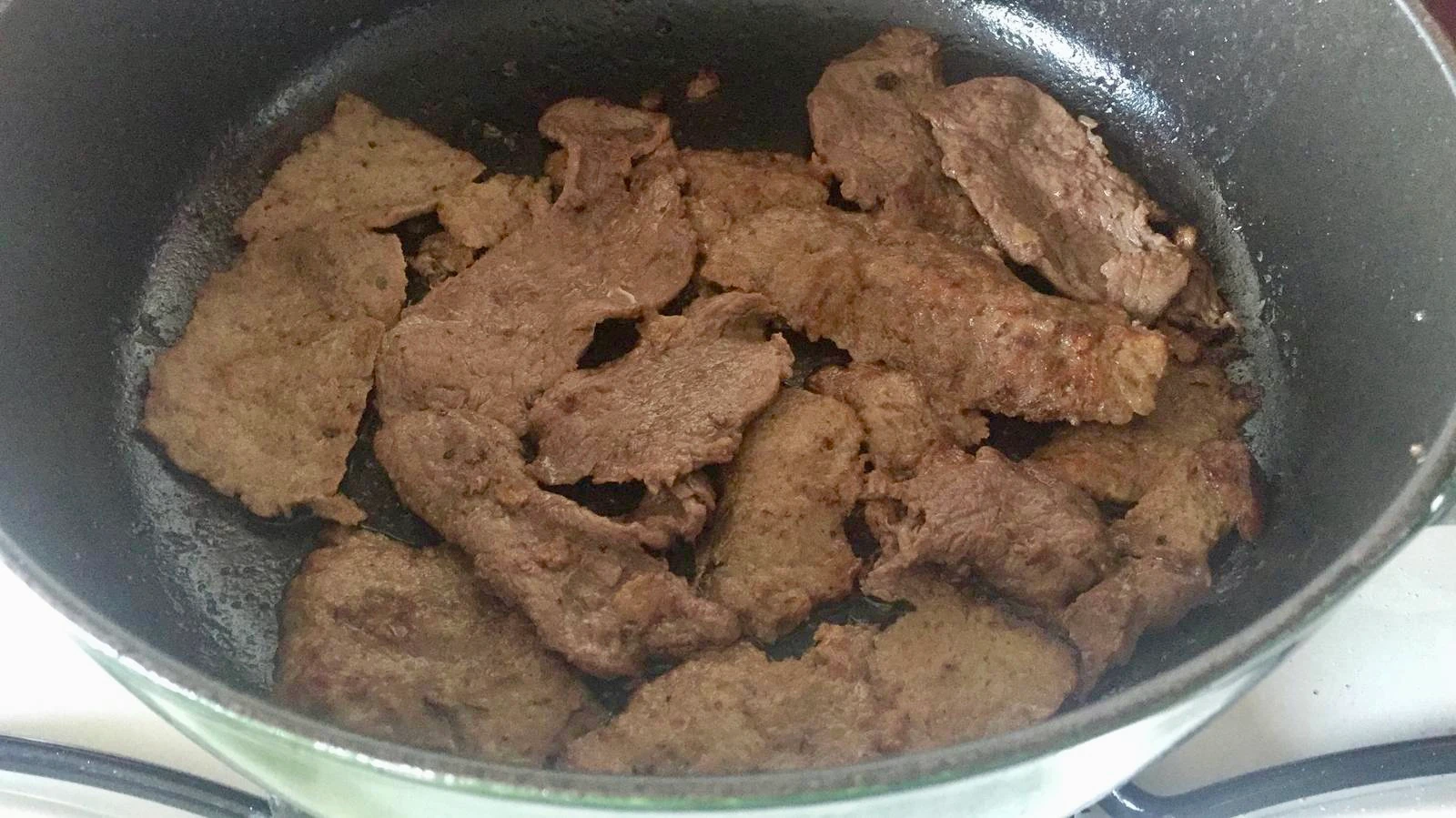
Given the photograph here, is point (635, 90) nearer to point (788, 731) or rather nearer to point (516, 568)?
point (516, 568)

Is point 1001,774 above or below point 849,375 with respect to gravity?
above

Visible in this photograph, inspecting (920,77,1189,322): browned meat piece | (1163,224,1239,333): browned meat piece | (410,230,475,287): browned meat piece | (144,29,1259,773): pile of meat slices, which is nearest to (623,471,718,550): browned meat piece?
(144,29,1259,773): pile of meat slices

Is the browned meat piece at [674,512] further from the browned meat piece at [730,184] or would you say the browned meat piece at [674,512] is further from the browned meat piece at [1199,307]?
the browned meat piece at [1199,307]

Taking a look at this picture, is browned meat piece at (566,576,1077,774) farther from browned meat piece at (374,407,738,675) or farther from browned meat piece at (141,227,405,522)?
browned meat piece at (141,227,405,522)

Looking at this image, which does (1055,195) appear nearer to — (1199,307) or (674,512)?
(1199,307)

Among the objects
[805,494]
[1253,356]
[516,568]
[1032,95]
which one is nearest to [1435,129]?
[1253,356]

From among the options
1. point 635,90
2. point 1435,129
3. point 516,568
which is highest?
point 1435,129

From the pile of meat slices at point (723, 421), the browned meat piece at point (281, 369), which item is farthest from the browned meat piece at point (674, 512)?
the browned meat piece at point (281, 369)
